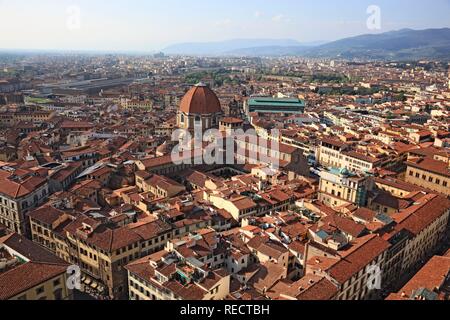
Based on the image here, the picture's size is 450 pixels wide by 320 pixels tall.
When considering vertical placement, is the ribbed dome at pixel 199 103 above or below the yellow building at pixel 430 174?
above

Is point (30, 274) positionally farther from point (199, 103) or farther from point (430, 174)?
point (199, 103)

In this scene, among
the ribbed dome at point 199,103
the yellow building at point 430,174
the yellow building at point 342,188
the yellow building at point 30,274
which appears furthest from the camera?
the ribbed dome at point 199,103

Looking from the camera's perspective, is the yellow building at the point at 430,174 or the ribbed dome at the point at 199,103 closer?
the yellow building at the point at 430,174

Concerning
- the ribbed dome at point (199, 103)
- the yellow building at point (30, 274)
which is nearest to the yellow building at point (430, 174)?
the ribbed dome at point (199, 103)

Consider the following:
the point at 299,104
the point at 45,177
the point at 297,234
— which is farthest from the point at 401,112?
the point at 45,177

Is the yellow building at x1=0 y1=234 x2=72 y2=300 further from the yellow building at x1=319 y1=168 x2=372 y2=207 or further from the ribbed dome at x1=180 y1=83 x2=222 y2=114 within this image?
the ribbed dome at x1=180 y1=83 x2=222 y2=114

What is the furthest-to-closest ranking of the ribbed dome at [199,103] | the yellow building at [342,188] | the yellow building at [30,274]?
the ribbed dome at [199,103] < the yellow building at [342,188] < the yellow building at [30,274]

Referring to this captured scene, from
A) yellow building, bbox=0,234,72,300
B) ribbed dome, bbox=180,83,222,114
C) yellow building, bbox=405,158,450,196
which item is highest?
ribbed dome, bbox=180,83,222,114

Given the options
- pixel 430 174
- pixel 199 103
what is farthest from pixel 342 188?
pixel 199 103

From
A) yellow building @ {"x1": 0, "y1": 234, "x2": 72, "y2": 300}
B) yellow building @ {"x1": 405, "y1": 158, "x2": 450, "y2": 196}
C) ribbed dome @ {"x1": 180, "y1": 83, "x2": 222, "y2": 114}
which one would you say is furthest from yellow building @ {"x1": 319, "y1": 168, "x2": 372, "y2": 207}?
ribbed dome @ {"x1": 180, "y1": 83, "x2": 222, "y2": 114}

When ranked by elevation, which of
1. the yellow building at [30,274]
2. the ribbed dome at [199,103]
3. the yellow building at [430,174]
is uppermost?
the ribbed dome at [199,103]

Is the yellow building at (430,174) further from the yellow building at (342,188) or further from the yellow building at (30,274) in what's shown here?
the yellow building at (30,274)
